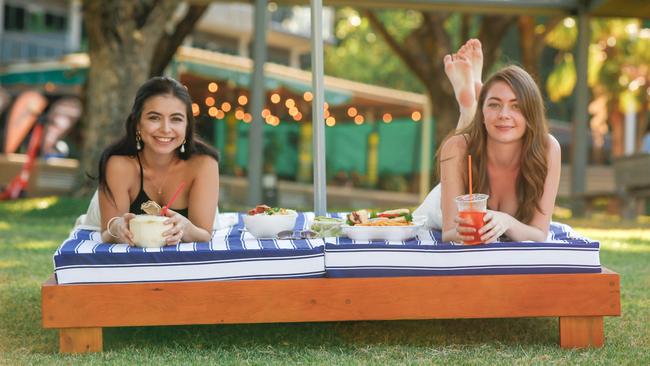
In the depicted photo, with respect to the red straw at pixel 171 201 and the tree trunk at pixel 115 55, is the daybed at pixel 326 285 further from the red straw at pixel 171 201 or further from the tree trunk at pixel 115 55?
the tree trunk at pixel 115 55

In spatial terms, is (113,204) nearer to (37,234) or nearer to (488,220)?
(488,220)

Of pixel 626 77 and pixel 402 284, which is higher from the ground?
pixel 626 77

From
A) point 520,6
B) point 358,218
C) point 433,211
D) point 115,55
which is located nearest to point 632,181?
point 520,6

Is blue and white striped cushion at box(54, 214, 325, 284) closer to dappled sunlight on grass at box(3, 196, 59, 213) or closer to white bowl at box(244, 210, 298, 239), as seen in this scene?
white bowl at box(244, 210, 298, 239)

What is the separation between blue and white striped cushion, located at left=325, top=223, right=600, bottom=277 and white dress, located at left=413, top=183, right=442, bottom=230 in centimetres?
80

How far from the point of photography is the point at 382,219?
11.9 feet

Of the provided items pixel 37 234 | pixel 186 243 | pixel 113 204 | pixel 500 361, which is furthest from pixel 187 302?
pixel 37 234

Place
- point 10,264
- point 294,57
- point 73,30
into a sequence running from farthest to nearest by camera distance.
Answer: point 294,57, point 73,30, point 10,264

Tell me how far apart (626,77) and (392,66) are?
7.33 m

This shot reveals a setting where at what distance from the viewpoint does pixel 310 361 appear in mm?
3158

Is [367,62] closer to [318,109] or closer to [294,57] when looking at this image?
[294,57]

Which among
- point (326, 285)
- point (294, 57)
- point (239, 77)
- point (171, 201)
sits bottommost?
point (326, 285)

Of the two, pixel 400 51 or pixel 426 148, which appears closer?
pixel 400 51

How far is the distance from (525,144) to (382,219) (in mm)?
685
